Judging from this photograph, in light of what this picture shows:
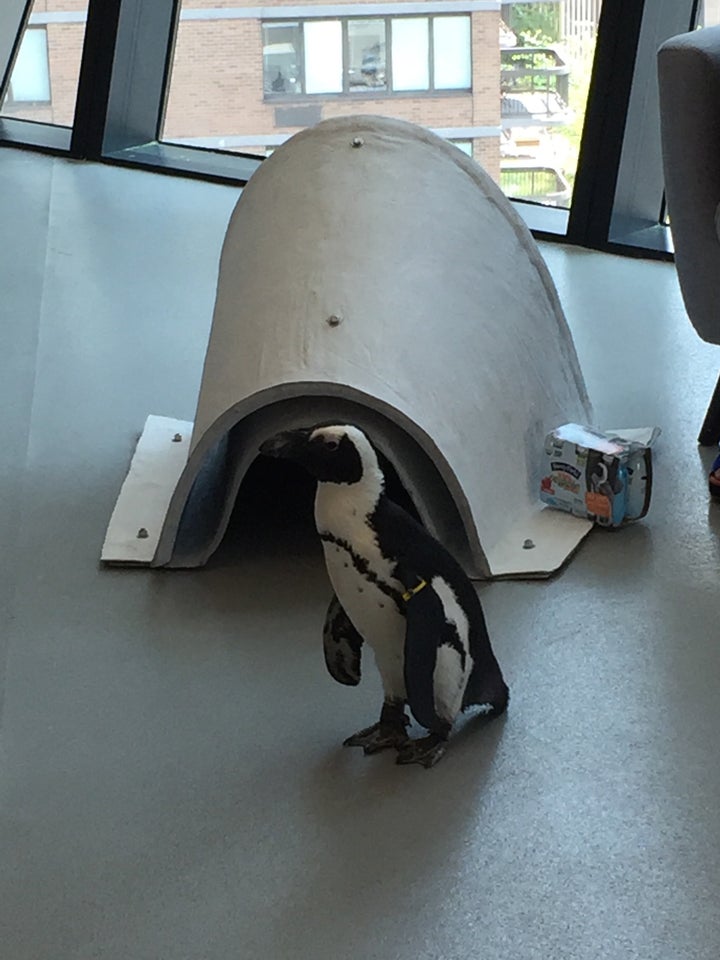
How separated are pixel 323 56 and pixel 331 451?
3.98 m

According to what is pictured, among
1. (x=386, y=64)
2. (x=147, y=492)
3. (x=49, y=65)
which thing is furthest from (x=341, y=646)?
(x=49, y=65)

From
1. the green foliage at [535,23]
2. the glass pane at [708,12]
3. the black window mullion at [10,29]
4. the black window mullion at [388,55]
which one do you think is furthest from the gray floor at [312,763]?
the black window mullion at [10,29]

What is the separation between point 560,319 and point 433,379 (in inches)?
21.7

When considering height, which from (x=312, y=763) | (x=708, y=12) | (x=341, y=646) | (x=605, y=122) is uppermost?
(x=708, y=12)

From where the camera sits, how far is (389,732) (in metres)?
1.98

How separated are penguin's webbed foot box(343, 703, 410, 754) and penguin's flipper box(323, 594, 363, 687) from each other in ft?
0.26

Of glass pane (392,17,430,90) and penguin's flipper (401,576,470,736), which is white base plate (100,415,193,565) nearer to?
penguin's flipper (401,576,470,736)

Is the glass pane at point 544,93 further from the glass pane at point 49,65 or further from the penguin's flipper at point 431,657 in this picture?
the penguin's flipper at point 431,657

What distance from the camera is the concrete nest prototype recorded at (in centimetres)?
241

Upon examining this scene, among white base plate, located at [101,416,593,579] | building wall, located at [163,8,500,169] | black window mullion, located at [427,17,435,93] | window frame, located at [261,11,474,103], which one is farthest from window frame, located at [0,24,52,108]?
white base plate, located at [101,416,593,579]

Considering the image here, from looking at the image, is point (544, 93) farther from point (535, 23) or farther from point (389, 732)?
point (389, 732)

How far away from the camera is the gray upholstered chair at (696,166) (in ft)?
9.09

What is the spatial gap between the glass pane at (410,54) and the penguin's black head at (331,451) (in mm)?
3653

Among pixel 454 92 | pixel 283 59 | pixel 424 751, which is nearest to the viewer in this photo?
pixel 424 751
